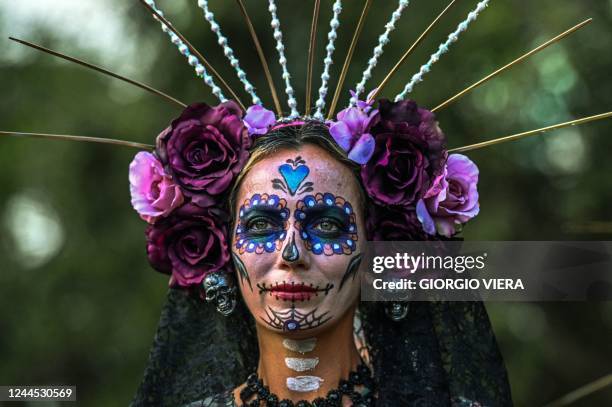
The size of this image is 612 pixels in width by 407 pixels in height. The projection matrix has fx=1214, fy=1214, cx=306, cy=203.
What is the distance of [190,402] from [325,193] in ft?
3.40

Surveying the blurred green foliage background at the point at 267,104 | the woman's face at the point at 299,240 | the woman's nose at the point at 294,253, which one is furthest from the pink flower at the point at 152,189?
the blurred green foliage background at the point at 267,104

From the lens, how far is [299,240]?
462 centimetres

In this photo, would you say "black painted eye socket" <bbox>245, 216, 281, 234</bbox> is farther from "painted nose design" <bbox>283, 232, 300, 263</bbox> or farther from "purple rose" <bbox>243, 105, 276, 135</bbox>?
"purple rose" <bbox>243, 105, 276, 135</bbox>

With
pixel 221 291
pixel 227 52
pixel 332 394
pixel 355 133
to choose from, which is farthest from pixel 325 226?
pixel 227 52

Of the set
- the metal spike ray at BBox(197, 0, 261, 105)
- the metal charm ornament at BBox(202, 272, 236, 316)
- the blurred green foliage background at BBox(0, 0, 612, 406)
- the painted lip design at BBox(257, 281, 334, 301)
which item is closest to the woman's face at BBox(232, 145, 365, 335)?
the painted lip design at BBox(257, 281, 334, 301)

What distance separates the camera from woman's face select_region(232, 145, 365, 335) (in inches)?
182

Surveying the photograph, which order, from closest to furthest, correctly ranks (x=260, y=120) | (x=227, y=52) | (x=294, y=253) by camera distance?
(x=294, y=253) < (x=260, y=120) < (x=227, y=52)

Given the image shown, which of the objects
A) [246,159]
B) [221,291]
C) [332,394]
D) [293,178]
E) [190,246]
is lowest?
[332,394]

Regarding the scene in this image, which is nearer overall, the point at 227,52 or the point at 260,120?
the point at 260,120

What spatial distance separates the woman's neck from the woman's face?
100 mm

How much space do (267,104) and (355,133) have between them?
4674 mm

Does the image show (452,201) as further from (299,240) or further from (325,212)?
(299,240)

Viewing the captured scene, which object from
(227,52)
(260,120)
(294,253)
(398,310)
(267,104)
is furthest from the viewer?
(267,104)

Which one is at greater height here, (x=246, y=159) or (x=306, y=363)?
(x=246, y=159)
